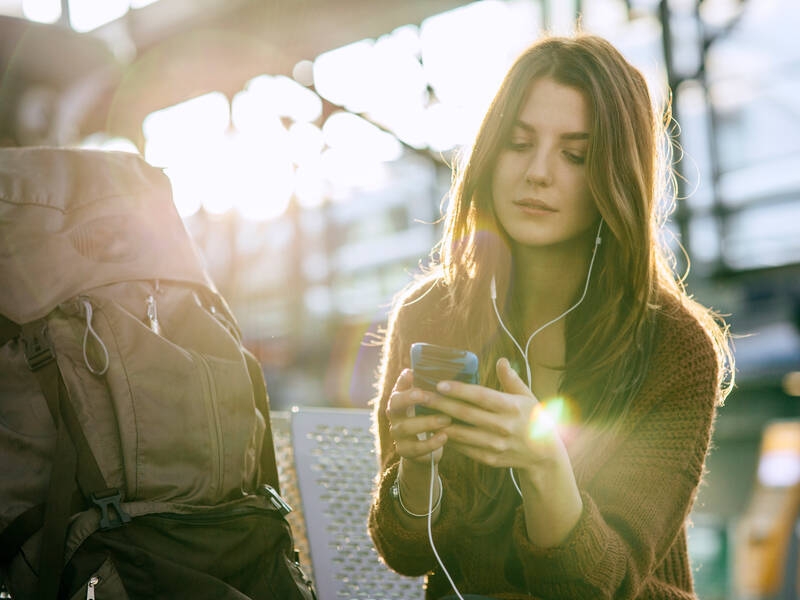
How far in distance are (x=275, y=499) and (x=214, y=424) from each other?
189 millimetres

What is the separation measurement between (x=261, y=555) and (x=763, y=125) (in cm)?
740

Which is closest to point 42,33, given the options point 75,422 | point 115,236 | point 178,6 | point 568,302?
point 115,236

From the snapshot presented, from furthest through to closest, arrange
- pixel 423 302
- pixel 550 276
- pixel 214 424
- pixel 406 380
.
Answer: pixel 423 302 < pixel 550 276 < pixel 214 424 < pixel 406 380

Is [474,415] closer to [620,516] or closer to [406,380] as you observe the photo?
[406,380]

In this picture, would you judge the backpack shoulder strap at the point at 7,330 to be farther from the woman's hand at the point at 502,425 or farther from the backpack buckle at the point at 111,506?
the woman's hand at the point at 502,425

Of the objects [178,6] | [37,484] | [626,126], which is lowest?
[37,484]

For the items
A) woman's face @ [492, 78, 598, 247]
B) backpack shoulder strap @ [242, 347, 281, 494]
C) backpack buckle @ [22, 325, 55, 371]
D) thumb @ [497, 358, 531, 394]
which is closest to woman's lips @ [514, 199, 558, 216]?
woman's face @ [492, 78, 598, 247]

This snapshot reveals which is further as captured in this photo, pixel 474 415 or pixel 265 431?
pixel 265 431

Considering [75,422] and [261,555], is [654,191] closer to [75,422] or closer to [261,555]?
[261,555]

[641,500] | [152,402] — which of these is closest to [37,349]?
[152,402]

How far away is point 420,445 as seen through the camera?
3.53 feet

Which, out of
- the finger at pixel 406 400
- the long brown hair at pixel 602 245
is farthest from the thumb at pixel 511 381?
the long brown hair at pixel 602 245

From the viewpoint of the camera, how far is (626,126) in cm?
129

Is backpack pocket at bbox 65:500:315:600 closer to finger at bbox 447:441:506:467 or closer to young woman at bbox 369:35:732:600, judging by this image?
young woman at bbox 369:35:732:600
